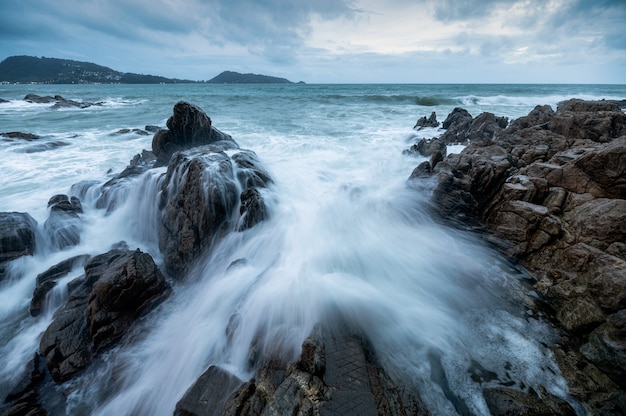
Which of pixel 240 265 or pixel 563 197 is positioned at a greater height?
pixel 563 197

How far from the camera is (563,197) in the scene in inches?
275

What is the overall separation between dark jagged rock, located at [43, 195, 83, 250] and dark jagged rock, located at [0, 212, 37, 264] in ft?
1.27

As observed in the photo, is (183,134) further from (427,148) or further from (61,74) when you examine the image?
(61,74)

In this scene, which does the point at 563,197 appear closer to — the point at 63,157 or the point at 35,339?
the point at 35,339

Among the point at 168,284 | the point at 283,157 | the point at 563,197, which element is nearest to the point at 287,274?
the point at 168,284

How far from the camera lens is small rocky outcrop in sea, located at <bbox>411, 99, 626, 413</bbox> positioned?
4.14 m

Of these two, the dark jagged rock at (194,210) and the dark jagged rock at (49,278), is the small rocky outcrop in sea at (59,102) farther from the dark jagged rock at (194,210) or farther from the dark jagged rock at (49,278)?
the dark jagged rock at (194,210)

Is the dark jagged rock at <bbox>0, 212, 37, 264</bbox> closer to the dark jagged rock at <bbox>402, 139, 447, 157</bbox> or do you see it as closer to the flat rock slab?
the flat rock slab

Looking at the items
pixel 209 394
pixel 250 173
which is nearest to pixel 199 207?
pixel 250 173

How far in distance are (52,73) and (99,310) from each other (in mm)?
208709

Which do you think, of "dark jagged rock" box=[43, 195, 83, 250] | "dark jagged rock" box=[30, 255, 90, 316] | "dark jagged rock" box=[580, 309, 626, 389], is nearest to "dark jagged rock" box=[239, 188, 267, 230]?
"dark jagged rock" box=[30, 255, 90, 316]

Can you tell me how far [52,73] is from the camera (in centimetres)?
15200

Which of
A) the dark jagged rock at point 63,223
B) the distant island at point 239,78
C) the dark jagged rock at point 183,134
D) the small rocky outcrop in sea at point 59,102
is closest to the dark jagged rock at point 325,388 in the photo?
the dark jagged rock at point 63,223

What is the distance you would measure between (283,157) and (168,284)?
9.50 m
